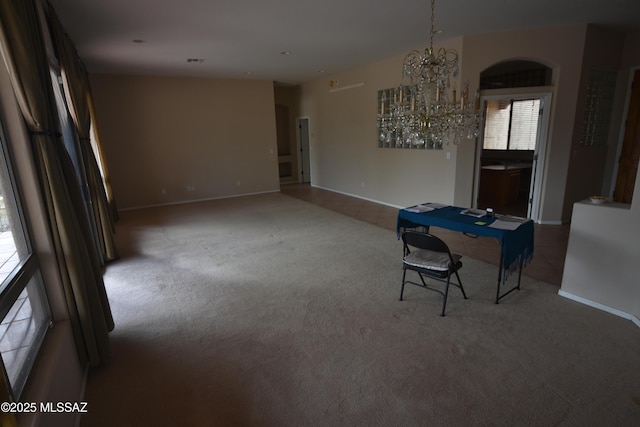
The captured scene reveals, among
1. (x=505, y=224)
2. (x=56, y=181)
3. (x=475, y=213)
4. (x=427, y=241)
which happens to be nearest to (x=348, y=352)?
(x=427, y=241)

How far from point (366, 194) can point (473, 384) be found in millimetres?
5740

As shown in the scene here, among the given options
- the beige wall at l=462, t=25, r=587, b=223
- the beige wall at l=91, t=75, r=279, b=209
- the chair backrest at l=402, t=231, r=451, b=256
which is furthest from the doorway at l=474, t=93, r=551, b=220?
the beige wall at l=91, t=75, r=279, b=209

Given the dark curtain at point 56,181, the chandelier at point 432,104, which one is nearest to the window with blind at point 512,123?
the chandelier at point 432,104

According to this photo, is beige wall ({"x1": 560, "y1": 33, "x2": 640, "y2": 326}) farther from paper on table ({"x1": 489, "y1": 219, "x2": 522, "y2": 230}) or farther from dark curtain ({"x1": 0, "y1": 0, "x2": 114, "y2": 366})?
dark curtain ({"x1": 0, "y1": 0, "x2": 114, "y2": 366})

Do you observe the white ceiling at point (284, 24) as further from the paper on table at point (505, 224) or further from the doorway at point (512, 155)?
the paper on table at point (505, 224)

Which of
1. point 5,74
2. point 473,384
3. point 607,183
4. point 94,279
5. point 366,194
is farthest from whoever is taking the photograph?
point 366,194

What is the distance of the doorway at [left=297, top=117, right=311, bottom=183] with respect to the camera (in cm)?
992

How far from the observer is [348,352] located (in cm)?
244

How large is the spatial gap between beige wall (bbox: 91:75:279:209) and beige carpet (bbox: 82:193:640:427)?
4.02 m

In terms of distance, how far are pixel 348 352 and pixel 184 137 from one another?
6891 mm

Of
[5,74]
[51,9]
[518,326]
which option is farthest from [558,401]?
[51,9]

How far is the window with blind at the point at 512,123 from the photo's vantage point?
7371mm

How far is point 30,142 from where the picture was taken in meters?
1.94

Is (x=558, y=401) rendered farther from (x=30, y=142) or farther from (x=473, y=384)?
(x=30, y=142)
